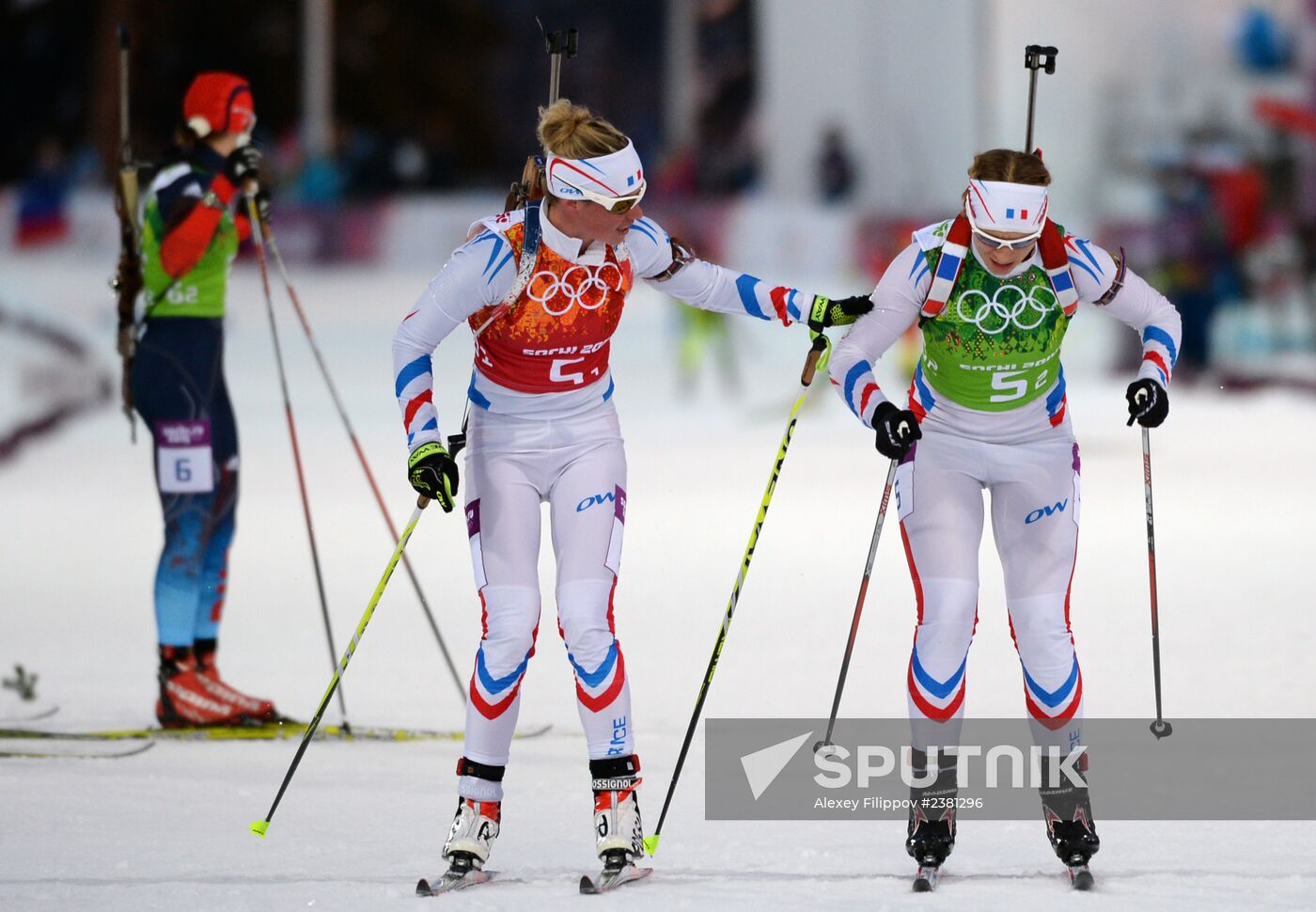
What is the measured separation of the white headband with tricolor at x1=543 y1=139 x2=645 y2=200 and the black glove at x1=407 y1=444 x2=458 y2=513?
695mm

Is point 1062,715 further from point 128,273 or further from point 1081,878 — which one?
point 128,273

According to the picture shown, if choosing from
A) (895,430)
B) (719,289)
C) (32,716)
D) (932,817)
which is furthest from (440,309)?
(32,716)

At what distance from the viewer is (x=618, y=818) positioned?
5.43 m

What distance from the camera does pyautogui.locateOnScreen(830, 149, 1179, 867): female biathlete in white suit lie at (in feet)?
17.9

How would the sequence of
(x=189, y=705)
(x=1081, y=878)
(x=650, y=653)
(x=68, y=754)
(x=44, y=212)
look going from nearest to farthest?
(x=1081, y=878)
(x=68, y=754)
(x=189, y=705)
(x=650, y=653)
(x=44, y=212)

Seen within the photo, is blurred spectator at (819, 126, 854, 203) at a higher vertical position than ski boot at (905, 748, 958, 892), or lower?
higher

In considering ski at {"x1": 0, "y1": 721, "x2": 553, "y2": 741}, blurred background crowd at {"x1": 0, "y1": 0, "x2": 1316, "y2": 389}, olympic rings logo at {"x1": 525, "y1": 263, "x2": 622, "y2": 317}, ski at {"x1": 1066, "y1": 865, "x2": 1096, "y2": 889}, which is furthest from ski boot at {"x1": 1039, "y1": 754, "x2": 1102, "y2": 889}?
blurred background crowd at {"x1": 0, "y1": 0, "x2": 1316, "y2": 389}

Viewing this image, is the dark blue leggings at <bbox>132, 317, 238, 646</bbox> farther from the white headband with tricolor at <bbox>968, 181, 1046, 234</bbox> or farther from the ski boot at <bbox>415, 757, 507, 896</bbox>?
the white headband with tricolor at <bbox>968, 181, 1046, 234</bbox>

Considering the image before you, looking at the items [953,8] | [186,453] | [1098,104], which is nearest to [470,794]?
[186,453]

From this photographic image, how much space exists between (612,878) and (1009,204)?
1.88 metres

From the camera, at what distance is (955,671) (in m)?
5.48

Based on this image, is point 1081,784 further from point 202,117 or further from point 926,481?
point 202,117

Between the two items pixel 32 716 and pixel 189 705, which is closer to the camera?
pixel 189 705

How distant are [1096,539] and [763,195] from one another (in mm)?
21123
